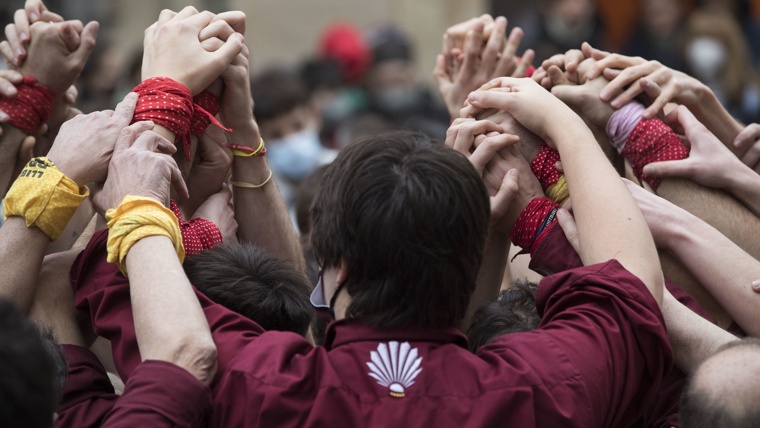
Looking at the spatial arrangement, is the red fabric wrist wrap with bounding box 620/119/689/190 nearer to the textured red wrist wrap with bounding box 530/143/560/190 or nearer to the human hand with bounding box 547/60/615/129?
the human hand with bounding box 547/60/615/129

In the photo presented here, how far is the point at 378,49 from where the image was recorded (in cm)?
879

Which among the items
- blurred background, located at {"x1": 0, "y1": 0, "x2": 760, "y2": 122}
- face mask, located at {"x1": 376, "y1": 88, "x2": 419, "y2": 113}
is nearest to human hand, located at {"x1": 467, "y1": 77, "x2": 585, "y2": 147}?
blurred background, located at {"x1": 0, "y1": 0, "x2": 760, "y2": 122}

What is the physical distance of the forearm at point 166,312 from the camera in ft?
6.65

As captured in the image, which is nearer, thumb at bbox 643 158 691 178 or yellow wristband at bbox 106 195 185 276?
yellow wristband at bbox 106 195 185 276

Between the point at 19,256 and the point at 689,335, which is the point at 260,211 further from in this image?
the point at 689,335

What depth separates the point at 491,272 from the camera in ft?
9.25

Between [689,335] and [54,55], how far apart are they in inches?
73.0

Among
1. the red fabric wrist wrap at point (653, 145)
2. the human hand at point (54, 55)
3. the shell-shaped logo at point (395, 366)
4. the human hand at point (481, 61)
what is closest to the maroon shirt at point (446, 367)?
the shell-shaped logo at point (395, 366)

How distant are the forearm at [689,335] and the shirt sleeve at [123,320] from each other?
3.02ft

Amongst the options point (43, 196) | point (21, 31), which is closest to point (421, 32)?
point (21, 31)

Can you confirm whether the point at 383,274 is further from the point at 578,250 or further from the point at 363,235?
the point at 578,250

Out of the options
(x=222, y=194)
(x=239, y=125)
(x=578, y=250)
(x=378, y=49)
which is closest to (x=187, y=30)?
(x=239, y=125)

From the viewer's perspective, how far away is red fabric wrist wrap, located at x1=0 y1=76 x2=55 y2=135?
2.89 meters

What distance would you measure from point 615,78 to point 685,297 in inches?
24.7
